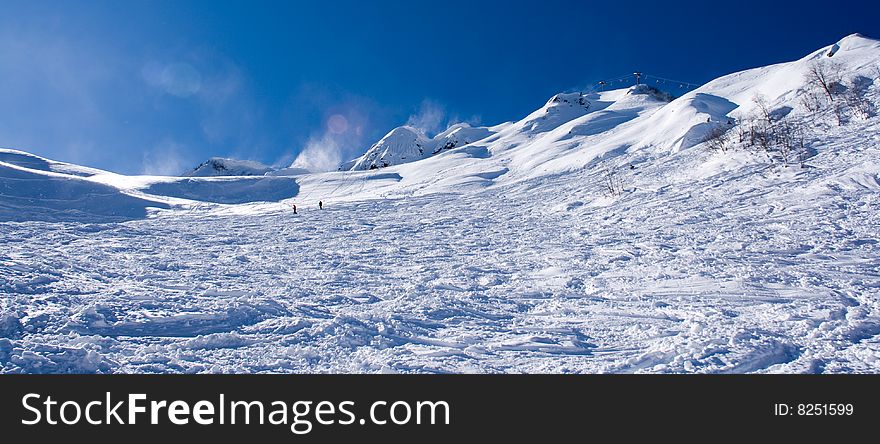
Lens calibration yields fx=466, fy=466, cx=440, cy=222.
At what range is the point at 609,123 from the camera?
51688 mm

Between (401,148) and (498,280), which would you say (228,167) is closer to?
(401,148)

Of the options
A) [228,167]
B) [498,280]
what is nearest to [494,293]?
[498,280]

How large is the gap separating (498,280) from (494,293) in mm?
990

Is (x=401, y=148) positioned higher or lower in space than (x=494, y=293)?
higher

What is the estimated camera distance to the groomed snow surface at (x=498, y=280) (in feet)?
19.6

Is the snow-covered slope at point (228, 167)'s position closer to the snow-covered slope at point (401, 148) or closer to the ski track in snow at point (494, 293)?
the snow-covered slope at point (401, 148)

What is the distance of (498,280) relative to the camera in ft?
33.0

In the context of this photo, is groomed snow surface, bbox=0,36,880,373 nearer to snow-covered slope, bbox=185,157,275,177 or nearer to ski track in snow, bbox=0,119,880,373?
ski track in snow, bbox=0,119,880,373

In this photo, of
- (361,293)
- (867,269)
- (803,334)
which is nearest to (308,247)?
(361,293)

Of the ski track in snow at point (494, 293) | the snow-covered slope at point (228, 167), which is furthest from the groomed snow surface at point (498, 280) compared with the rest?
the snow-covered slope at point (228, 167)

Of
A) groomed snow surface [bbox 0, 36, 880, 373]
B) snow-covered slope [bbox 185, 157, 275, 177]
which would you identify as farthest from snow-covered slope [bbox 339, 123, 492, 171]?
groomed snow surface [bbox 0, 36, 880, 373]

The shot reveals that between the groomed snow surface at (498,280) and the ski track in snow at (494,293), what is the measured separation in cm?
5

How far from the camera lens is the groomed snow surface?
19.6 ft
